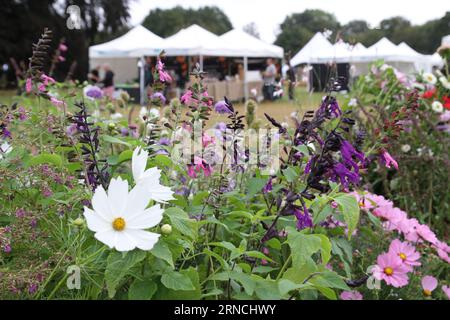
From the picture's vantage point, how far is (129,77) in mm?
26047

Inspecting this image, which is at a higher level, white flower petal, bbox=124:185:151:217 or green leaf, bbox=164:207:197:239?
white flower petal, bbox=124:185:151:217

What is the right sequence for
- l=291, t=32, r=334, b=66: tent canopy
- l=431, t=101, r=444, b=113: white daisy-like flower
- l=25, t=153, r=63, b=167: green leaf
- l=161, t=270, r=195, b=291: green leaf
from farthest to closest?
1. l=291, t=32, r=334, b=66: tent canopy
2. l=431, t=101, r=444, b=113: white daisy-like flower
3. l=25, t=153, r=63, b=167: green leaf
4. l=161, t=270, r=195, b=291: green leaf

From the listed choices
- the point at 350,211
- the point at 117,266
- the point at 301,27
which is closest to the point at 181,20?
the point at 301,27

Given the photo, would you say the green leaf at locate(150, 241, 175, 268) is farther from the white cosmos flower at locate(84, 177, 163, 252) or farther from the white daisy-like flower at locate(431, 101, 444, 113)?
the white daisy-like flower at locate(431, 101, 444, 113)

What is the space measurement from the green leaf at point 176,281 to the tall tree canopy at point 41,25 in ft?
67.9

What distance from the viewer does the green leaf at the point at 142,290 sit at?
801mm

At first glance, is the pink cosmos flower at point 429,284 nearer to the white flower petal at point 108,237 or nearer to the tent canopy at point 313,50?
the white flower petal at point 108,237

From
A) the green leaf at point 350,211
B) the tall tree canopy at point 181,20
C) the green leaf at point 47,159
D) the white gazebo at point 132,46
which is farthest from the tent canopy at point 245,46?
the tall tree canopy at point 181,20

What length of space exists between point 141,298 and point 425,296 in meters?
1.08

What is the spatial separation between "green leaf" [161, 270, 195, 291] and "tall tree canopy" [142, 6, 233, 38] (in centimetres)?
4153

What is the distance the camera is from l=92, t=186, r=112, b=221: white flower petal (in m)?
0.72

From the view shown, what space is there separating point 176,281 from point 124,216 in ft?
0.48

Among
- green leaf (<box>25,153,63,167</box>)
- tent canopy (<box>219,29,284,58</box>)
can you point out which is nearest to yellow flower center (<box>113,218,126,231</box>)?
green leaf (<box>25,153,63,167</box>)

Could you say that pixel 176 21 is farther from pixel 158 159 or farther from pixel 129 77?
pixel 158 159
